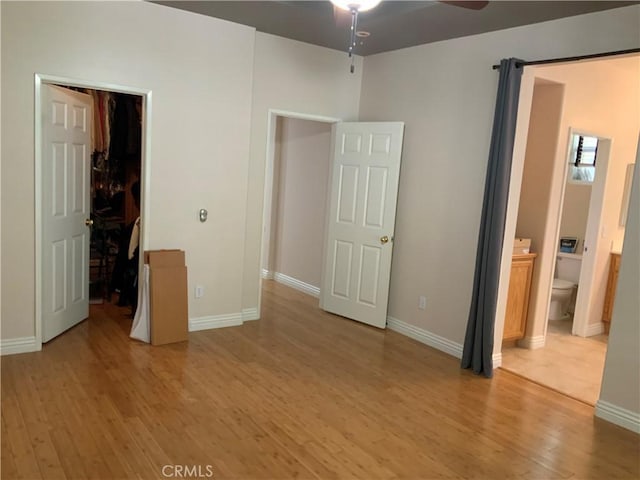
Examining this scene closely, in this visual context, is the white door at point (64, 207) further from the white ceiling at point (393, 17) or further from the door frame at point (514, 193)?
the door frame at point (514, 193)

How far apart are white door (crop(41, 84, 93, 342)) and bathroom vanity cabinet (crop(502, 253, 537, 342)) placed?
390cm

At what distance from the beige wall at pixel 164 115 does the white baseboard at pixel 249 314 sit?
184mm

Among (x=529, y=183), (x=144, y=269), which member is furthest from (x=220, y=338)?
(x=529, y=183)

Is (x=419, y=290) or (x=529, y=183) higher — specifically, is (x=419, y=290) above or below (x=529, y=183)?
below

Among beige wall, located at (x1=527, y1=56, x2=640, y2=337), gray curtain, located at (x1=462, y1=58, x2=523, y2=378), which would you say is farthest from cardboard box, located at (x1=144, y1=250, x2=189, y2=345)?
beige wall, located at (x1=527, y1=56, x2=640, y2=337)

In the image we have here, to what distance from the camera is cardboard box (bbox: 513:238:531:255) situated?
4.73 m

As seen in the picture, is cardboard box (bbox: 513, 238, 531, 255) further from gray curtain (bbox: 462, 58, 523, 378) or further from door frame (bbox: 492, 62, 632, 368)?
gray curtain (bbox: 462, 58, 523, 378)

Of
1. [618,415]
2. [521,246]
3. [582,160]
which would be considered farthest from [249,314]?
[582,160]

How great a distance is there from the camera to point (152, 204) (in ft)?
14.7

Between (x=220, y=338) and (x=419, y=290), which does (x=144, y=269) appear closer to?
(x=220, y=338)

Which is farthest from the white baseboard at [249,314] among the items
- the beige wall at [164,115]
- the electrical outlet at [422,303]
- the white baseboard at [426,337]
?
the electrical outlet at [422,303]

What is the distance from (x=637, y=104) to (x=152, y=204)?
196 inches

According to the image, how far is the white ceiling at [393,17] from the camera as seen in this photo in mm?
3660

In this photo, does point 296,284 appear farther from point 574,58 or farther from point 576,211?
point 574,58
